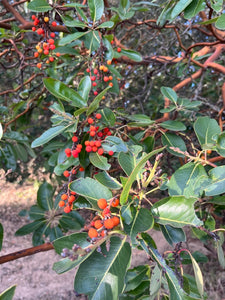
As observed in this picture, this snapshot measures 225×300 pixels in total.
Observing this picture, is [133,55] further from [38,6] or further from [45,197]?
[45,197]

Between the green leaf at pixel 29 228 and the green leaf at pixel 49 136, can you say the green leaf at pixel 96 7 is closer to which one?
the green leaf at pixel 49 136

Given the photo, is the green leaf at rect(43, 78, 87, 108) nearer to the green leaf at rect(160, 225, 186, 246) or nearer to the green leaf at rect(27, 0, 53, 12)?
the green leaf at rect(27, 0, 53, 12)

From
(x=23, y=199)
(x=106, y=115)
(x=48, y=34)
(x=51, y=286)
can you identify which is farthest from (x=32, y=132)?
(x=106, y=115)

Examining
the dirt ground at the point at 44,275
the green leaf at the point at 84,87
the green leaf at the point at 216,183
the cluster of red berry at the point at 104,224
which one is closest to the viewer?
the cluster of red berry at the point at 104,224

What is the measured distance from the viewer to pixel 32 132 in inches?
147

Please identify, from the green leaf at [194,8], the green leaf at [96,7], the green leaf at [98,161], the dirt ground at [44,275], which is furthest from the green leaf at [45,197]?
the green leaf at [194,8]

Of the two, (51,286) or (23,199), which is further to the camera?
(23,199)

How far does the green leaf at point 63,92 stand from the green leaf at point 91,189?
350mm

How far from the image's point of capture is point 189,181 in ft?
3.27

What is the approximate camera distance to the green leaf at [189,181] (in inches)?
37.9

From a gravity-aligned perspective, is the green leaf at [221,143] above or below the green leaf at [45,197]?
above

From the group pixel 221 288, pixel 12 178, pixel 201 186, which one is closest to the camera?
pixel 201 186

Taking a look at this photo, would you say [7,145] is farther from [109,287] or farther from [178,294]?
[178,294]

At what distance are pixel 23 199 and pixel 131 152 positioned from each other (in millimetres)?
4064
